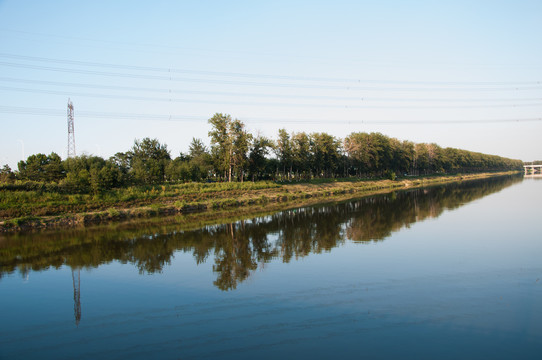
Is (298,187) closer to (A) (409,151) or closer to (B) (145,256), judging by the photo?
(B) (145,256)

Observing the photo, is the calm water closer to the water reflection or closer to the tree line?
the water reflection

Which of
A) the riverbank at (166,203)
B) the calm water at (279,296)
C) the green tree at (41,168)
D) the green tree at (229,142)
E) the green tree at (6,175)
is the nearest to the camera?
the calm water at (279,296)

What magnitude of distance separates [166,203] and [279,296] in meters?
33.7

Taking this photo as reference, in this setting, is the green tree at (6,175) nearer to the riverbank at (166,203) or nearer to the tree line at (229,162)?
the tree line at (229,162)

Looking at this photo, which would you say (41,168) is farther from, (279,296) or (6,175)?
(279,296)

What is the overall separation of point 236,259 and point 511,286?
42.3ft

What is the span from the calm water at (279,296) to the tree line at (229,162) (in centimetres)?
2107

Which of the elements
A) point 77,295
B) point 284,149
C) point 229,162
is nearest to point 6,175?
point 229,162

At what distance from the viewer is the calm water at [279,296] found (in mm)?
9945

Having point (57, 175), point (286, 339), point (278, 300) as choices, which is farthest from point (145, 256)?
point (57, 175)

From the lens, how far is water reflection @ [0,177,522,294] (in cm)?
1948

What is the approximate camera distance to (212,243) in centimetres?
2414

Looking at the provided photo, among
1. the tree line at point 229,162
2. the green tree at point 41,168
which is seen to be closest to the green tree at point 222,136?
the tree line at point 229,162

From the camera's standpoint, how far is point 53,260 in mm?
20938
